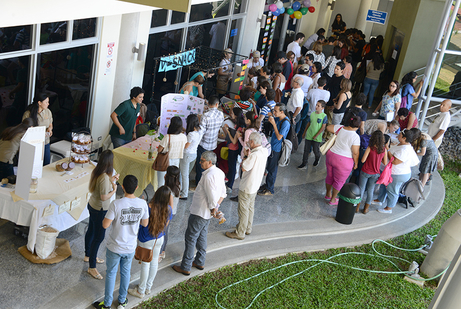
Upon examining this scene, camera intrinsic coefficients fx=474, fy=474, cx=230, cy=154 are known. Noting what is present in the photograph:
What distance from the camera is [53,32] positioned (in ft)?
24.7

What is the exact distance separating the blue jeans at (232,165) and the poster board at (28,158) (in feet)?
11.2

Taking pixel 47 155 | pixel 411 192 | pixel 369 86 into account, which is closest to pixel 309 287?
pixel 411 192

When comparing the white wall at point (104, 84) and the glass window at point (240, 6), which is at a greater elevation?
the glass window at point (240, 6)

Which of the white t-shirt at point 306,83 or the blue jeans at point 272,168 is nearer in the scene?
the blue jeans at point 272,168

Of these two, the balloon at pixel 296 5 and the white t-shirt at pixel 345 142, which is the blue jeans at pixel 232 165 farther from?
the balloon at pixel 296 5

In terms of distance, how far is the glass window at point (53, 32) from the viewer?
290 inches

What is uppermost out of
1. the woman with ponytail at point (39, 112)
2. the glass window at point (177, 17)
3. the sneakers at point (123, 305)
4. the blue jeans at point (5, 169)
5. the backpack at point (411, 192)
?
the glass window at point (177, 17)

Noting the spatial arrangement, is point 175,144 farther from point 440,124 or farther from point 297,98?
point 440,124

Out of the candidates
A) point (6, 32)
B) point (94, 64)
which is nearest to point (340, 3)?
point (94, 64)

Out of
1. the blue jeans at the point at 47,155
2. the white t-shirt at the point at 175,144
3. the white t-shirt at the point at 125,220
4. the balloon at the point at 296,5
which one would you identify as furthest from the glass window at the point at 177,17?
the balloon at the point at 296,5

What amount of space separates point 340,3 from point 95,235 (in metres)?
25.0

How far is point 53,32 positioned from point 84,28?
25.7 inches

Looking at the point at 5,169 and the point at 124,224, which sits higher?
the point at 124,224

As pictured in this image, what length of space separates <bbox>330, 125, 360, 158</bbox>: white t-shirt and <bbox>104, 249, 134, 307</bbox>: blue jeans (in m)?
4.41
